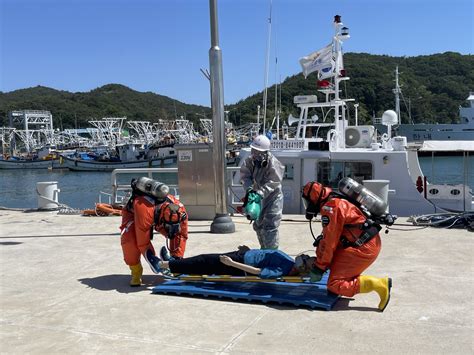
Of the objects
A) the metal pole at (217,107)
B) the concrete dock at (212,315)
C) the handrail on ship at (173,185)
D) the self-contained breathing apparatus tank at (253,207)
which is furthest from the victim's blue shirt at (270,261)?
the handrail on ship at (173,185)

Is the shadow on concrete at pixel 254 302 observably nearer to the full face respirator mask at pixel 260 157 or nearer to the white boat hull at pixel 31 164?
the full face respirator mask at pixel 260 157

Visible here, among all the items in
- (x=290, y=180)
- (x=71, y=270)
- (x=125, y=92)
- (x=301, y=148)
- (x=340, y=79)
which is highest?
(x=125, y=92)

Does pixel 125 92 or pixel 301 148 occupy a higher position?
pixel 125 92

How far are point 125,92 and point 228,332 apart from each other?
169 meters

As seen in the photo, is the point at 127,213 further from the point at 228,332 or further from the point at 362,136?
the point at 362,136

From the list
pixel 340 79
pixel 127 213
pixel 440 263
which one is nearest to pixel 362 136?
pixel 340 79

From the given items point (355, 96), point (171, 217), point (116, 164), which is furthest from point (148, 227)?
point (116, 164)

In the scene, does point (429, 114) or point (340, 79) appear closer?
point (340, 79)

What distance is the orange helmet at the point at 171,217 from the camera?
5.61 m

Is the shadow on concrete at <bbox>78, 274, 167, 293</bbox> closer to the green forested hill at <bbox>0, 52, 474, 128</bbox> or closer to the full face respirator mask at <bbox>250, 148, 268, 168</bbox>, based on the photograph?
the full face respirator mask at <bbox>250, 148, 268, 168</bbox>

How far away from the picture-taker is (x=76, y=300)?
17.1ft

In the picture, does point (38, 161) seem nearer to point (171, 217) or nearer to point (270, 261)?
point (171, 217)

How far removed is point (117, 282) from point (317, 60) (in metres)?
8.28

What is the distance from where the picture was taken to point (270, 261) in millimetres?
5242
